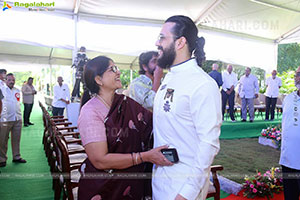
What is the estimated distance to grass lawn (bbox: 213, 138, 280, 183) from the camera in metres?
3.65

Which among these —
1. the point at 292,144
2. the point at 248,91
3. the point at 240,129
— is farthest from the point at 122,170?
the point at 248,91

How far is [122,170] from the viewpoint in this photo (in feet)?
4.39

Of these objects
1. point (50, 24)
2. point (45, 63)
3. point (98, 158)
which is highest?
point (50, 24)

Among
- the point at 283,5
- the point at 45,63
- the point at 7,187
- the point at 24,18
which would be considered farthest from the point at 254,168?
the point at 45,63

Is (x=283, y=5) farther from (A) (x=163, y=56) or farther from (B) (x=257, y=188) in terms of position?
(A) (x=163, y=56)

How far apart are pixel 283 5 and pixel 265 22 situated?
1.11 meters

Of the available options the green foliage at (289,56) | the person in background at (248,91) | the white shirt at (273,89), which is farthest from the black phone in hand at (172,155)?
the green foliage at (289,56)

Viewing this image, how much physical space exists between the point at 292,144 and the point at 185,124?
1.45 metres

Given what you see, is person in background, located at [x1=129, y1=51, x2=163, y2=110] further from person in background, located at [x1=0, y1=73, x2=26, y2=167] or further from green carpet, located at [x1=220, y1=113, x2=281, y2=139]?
green carpet, located at [x1=220, y1=113, x2=281, y2=139]

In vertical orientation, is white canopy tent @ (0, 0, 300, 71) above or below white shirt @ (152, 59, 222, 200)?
above

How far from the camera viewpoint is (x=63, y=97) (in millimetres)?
6844

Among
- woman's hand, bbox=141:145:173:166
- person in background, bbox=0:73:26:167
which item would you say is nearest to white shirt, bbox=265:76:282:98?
person in background, bbox=0:73:26:167

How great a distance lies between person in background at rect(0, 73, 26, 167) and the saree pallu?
329 cm

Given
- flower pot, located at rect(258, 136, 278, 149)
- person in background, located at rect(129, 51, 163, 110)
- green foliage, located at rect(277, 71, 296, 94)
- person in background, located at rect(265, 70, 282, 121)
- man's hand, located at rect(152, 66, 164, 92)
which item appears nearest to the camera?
man's hand, located at rect(152, 66, 164, 92)
